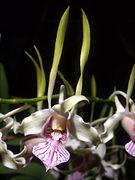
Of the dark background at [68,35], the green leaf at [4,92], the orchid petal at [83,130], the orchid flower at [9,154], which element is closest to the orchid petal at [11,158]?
the orchid flower at [9,154]

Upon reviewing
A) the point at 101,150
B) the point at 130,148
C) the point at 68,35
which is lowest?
the point at 101,150

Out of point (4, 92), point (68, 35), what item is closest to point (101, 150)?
point (4, 92)

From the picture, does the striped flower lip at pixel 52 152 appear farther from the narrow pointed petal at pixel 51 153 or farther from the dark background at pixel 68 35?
the dark background at pixel 68 35

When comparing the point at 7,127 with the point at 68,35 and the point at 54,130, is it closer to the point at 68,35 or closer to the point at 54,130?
the point at 54,130

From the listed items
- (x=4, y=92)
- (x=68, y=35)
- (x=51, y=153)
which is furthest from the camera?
(x=68, y=35)

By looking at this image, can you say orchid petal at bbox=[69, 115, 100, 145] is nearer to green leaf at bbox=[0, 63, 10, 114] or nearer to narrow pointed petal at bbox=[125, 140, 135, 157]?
narrow pointed petal at bbox=[125, 140, 135, 157]

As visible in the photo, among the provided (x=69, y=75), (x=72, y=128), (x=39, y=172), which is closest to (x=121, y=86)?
(x=69, y=75)

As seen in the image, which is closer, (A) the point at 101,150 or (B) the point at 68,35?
(A) the point at 101,150

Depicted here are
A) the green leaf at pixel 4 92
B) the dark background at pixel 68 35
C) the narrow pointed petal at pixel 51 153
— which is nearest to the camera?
→ the narrow pointed petal at pixel 51 153
